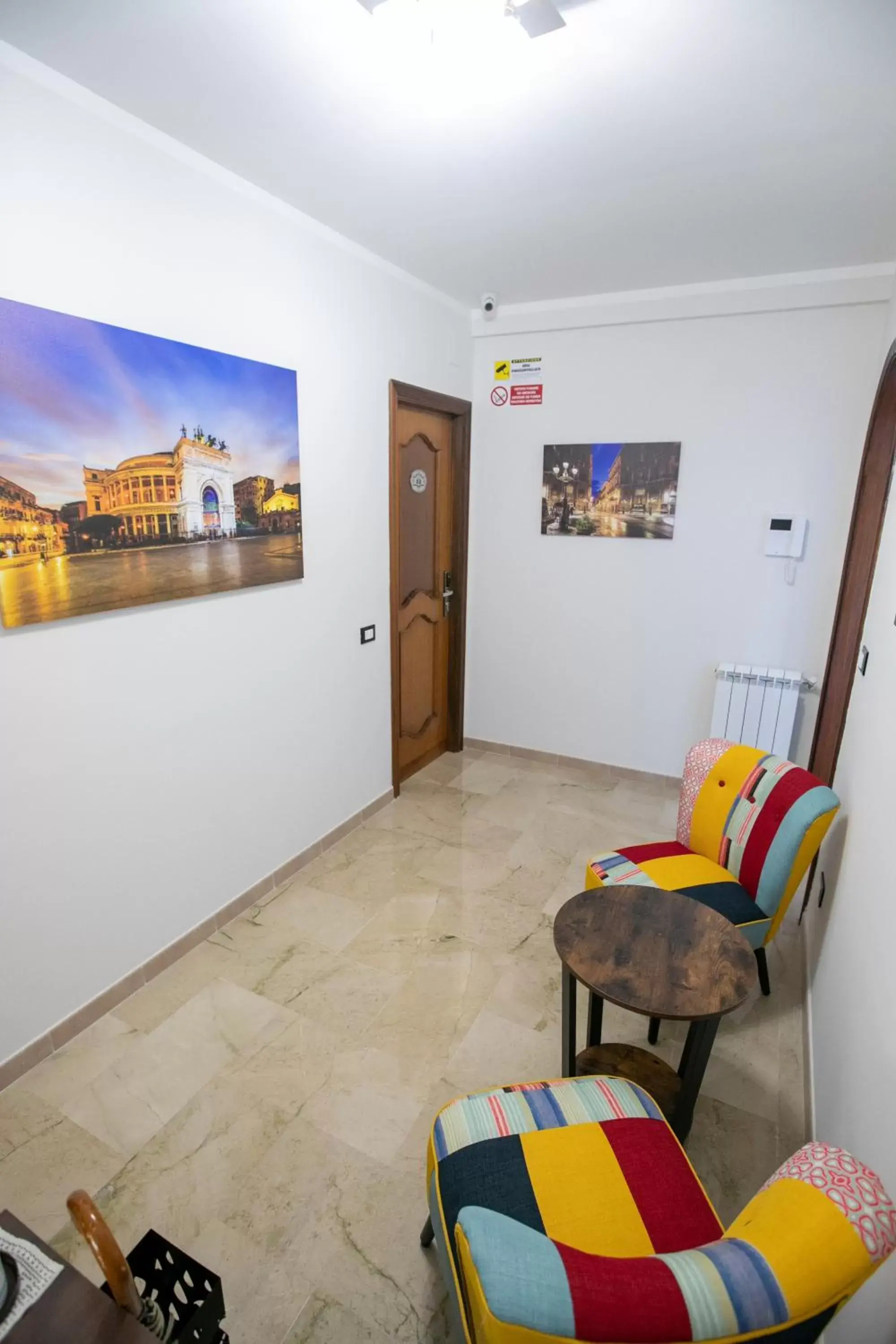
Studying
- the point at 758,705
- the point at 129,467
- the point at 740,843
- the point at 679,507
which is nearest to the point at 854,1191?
the point at 740,843

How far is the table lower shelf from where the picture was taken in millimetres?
1843

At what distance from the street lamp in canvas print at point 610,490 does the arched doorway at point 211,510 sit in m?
2.19

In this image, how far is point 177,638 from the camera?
227 centimetres

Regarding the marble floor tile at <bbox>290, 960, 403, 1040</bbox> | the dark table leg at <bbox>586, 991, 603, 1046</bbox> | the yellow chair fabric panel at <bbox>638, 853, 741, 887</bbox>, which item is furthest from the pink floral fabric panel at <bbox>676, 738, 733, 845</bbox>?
the marble floor tile at <bbox>290, 960, 403, 1040</bbox>

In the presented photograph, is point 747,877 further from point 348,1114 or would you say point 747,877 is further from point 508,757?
point 508,757

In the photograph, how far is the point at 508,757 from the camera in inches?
173

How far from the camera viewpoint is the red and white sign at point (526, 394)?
12.5 feet

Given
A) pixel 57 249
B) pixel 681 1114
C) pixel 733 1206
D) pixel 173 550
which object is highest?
pixel 57 249

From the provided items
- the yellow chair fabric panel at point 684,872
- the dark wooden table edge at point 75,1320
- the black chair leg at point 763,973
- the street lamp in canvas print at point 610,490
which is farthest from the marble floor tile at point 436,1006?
the street lamp in canvas print at point 610,490

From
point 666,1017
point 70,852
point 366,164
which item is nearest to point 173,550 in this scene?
point 70,852

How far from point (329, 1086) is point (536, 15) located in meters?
2.78

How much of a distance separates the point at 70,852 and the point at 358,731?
1.56m

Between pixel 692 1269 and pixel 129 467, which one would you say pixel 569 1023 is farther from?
pixel 129 467

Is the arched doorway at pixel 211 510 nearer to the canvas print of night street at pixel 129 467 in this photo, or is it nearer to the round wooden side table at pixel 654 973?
the canvas print of night street at pixel 129 467
